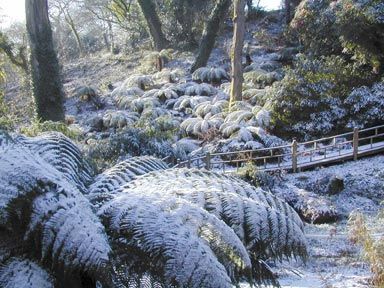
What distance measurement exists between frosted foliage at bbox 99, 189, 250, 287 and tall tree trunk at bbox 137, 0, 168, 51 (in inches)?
856

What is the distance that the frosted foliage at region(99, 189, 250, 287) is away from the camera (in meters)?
1.78

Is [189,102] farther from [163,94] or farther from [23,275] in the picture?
[23,275]

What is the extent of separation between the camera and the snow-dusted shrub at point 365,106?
13.1 metres

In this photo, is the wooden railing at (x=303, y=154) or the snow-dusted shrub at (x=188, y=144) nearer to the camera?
the wooden railing at (x=303, y=154)

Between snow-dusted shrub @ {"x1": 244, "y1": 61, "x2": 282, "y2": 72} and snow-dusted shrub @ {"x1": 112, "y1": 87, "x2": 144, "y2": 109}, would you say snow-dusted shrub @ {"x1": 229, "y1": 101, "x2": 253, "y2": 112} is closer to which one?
snow-dusted shrub @ {"x1": 244, "y1": 61, "x2": 282, "y2": 72}

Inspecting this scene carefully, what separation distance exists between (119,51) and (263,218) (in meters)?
28.2

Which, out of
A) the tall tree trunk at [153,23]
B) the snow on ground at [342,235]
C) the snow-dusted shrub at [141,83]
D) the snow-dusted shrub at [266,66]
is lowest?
the snow on ground at [342,235]

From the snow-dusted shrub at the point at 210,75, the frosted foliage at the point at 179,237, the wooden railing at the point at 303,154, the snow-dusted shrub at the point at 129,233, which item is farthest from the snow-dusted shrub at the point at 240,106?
the frosted foliage at the point at 179,237

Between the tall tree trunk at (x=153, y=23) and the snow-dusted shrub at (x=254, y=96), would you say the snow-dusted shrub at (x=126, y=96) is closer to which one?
the snow-dusted shrub at (x=254, y=96)

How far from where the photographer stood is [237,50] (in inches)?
604

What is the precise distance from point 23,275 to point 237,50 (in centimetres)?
1417

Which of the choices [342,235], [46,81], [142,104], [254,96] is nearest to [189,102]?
[142,104]

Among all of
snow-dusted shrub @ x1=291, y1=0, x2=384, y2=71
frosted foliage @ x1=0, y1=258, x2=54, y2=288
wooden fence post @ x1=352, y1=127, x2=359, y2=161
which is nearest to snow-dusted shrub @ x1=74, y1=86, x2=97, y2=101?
snow-dusted shrub @ x1=291, y1=0, x2=384, y2=71

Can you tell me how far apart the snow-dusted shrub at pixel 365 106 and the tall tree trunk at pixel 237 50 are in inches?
140
